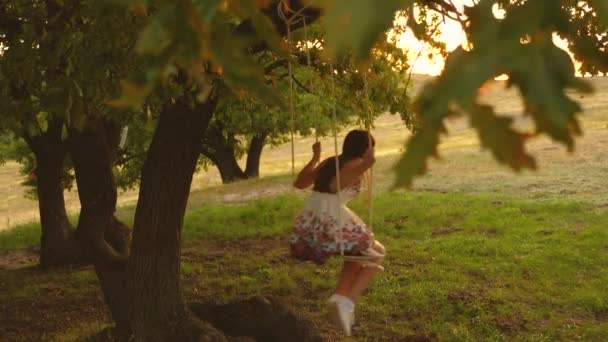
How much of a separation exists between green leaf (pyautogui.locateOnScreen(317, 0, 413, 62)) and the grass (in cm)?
744

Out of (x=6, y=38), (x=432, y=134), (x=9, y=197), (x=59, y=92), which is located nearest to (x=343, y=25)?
(x=432, y=134)

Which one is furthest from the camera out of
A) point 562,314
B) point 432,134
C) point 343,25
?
point 562,314

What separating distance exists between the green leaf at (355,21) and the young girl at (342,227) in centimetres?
465

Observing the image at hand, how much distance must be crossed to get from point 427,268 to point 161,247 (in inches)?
199

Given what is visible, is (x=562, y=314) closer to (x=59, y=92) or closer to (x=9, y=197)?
(x=59, y=92)

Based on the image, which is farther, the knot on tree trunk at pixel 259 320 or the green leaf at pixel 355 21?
the knot on tree trunk at pixel 259 320

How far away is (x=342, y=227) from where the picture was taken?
6.06 meters

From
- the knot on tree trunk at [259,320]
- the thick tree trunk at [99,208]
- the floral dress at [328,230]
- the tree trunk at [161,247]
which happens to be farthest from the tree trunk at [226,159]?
the floral dress at [328,230]

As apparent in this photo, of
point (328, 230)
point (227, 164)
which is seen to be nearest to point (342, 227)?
point (328, 230)

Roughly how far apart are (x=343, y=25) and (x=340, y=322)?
5169 mm

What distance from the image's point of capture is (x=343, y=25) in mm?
1132

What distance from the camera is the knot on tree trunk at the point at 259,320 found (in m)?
7.59

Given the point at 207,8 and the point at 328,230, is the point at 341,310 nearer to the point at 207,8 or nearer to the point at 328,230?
the point at 328,230

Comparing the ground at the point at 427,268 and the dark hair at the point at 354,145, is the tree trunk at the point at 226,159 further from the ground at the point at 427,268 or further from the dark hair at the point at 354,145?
the dark hair at the point at 354,145
